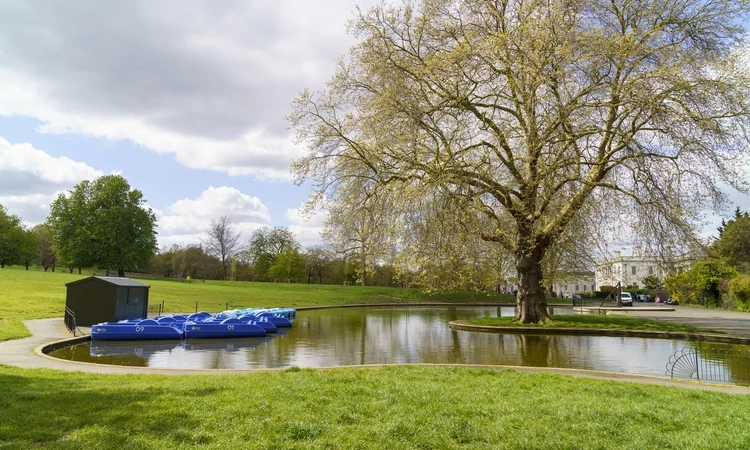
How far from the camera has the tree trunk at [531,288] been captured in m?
23.1

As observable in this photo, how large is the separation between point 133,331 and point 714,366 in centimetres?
1873

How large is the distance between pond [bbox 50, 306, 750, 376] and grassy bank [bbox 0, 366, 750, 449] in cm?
453

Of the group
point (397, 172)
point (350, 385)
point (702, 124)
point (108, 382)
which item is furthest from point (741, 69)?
point (108, 382)

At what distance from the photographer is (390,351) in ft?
52.9

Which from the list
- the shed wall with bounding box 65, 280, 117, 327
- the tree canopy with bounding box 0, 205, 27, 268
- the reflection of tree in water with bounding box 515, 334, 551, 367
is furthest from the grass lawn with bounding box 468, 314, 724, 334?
the tree canopy with bounding box 0, 205, 27, 268

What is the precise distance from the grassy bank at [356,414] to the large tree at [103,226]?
5783 cm

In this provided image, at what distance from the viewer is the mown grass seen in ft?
77.4

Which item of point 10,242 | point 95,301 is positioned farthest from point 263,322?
point 10,242

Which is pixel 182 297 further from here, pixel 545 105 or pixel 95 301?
pixel 545 105

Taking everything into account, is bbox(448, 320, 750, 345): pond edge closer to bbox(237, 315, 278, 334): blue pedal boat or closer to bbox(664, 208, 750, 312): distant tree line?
bbox(237, 315, 278, 334): blue pedal boat

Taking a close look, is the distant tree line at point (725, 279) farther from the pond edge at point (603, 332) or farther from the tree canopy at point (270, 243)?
the tree canopy at point (270, 243)

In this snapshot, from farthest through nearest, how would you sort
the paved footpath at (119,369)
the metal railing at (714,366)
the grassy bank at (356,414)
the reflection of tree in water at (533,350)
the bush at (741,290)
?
1. the bush at (741,290)
2. the reflection of tree in water at (533,350)
3. the metal railing at (714,366)
4. the paved footpath at (119,369)
5. the grassy bank at (356,414)

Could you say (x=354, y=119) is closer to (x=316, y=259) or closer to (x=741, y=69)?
(x=741, y=69)

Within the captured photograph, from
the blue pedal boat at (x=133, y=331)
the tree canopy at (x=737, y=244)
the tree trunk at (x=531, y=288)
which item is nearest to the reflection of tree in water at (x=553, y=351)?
the tree trunk at (x=531, y=288)
